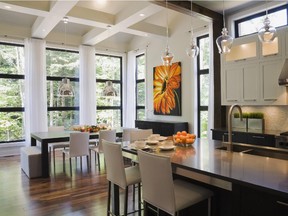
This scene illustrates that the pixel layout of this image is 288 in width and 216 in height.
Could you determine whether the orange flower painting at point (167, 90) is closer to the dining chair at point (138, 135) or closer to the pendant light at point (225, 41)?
the dining chair at point (138, 135)

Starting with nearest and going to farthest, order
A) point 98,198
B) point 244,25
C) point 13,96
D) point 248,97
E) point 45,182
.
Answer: point 98,198, point 45,182, point 248,97, point 244,25, point 13,96

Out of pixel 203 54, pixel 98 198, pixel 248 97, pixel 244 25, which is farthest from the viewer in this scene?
pixel 203 54

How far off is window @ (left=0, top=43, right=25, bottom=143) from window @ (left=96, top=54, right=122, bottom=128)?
91.9 inches

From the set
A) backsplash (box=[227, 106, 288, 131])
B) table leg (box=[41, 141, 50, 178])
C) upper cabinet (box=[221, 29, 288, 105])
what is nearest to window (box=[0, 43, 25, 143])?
table leg (box=[41, 141, 50, 178])

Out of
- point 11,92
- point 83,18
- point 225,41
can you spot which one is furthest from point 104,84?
point 225,41

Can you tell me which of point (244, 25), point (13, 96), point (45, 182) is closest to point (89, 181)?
point (45, 182)

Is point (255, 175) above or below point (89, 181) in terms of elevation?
above

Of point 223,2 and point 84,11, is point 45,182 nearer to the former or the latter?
point 84,11

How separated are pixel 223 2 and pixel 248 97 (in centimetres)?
195

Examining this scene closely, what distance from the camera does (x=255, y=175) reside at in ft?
5.16

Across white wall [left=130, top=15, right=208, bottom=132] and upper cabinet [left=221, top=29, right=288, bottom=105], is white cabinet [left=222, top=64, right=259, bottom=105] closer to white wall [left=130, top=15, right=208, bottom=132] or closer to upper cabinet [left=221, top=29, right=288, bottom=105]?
upper cabinet [left=221, top=29, right=288, bottom=105]

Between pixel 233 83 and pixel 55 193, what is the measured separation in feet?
12.6

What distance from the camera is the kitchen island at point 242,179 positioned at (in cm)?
145

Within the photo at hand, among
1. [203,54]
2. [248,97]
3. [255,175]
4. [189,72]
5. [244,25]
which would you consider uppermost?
[244,25]
